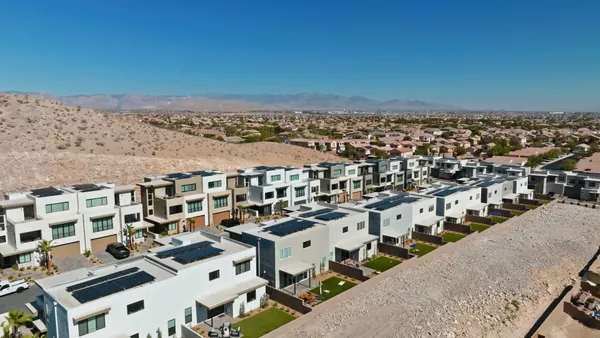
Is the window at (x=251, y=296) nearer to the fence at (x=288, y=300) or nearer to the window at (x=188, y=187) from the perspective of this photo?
the fence at (x=288, y=300)

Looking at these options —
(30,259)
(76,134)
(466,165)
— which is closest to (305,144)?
(466,165)

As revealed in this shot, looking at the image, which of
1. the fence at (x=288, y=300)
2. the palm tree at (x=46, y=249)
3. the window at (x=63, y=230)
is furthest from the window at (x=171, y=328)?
the window at (x=63, y=230)

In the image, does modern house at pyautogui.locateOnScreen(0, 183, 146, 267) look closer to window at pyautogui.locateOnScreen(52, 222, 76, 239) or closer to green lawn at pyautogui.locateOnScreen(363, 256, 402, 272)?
window at pyautogui.locateOnScreen(52, 222, 76, 239)

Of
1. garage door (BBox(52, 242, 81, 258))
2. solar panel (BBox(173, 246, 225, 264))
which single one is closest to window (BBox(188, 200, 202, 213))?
garage door (BBox(52, 242, 81, 258))

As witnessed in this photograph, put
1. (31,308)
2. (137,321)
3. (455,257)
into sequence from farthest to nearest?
(455,257), (31,308), (137,321)

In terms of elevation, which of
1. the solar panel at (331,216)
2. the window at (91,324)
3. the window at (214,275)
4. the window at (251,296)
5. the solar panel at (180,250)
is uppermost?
the solar panel at (331,216)

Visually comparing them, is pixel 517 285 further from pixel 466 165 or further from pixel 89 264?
pixel 466 165

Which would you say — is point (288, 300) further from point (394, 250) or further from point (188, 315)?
point (394, 250)
